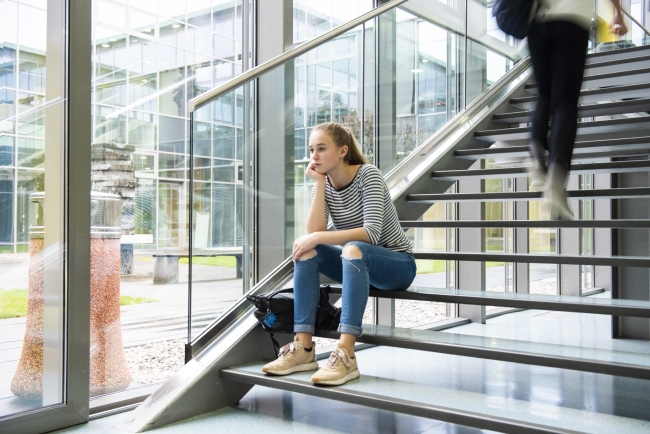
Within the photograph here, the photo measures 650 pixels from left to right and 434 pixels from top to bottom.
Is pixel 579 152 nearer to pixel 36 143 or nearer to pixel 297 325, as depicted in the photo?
pixel 297 325

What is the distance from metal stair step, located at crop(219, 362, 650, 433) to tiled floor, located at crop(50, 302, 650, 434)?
0.01 m

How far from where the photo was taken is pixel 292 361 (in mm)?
2627

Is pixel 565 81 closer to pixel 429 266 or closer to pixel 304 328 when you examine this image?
pixel 304 328

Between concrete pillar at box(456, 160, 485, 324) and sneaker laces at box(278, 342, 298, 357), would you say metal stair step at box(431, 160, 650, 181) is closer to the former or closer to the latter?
sneaker laces at box(278, 342, 298, 357)

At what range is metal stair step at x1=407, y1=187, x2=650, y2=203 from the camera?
3014 millimetres


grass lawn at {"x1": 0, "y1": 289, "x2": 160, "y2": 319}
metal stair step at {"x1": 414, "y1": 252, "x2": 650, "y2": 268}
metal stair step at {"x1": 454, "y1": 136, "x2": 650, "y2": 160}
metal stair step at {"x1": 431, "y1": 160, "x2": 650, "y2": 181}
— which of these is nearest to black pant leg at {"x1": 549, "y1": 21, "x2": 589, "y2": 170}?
metal stair step at {"x1": 414, "y1": 252, "x2": 650, "y2": 268}

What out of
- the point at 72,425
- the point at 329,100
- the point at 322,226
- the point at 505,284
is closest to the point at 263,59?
the point at 329,100

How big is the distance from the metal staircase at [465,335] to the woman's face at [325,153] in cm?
56

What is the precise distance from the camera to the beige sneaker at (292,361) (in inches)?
102

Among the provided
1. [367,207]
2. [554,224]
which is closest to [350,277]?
[367,207]

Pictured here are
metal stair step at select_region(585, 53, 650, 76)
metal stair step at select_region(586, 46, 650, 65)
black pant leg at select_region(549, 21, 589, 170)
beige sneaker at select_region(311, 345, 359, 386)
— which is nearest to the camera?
black pant leg at select_region(549, 21, 589, 170)

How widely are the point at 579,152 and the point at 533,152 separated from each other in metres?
1.62

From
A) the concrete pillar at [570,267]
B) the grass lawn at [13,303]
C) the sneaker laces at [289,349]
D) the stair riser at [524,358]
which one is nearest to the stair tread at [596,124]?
the stair riser at [524,358]

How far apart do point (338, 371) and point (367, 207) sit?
680 mm
